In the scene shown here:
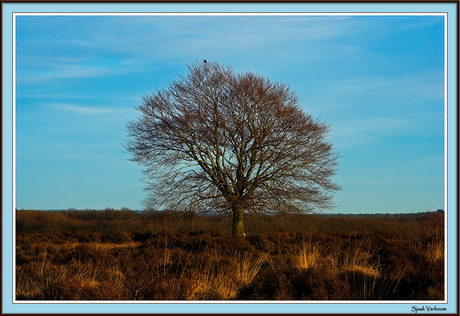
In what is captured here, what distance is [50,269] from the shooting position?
10.4m

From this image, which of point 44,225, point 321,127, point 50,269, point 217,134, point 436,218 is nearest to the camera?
point 50,269

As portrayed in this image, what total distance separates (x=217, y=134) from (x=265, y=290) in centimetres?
1365

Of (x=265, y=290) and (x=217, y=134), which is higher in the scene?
(x=217, y=134)

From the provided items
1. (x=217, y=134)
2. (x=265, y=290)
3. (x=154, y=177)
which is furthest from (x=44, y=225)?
(x=265, y=290)

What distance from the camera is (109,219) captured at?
35.6 m

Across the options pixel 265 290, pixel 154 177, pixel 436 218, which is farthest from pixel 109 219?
pixel 265 290

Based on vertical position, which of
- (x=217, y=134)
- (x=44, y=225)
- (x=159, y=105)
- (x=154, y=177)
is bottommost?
(x=44, y=225)

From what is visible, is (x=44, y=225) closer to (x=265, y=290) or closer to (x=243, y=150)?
(x=243, y=150)

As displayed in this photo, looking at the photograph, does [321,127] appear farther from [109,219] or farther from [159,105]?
[109,219]

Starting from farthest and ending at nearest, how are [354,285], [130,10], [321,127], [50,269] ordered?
[321,127]
[50,269]
[354,285]
[130,10]

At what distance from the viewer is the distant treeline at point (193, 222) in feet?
70.9

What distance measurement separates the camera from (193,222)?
2214cm

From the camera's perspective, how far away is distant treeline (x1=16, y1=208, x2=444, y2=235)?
21.6 m

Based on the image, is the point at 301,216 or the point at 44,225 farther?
the point at 44,225
